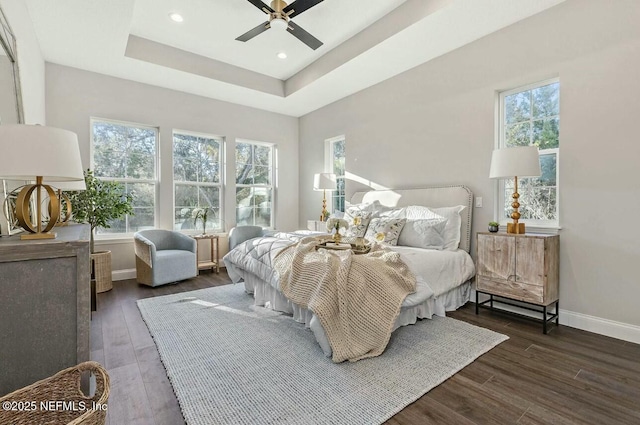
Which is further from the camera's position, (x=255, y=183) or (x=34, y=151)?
(x=255, y=183)

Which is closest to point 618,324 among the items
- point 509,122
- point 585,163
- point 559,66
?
point 585,163

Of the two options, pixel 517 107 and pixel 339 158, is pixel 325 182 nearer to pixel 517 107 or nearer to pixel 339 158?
pixel 339 158

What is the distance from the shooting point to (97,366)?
1.22 metres

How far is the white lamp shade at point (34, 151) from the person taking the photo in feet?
4.31

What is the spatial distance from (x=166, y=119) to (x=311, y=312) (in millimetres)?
4068

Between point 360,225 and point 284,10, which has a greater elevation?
point 284,10

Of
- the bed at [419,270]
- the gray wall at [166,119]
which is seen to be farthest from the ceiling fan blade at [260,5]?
the gray wall at [166,119]

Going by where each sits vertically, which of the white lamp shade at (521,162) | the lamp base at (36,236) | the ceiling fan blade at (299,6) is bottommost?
the lamp base at (36,236)

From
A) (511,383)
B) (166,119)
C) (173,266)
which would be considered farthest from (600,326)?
(166,119)

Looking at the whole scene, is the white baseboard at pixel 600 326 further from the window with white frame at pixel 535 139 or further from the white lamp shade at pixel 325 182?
the white lamp shade at pixel 325 182

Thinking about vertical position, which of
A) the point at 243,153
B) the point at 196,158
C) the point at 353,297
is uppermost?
the point at 243,153

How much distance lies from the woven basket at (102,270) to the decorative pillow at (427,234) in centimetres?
376

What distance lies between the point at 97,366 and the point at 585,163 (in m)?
3.73

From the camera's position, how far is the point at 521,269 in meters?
2.85
